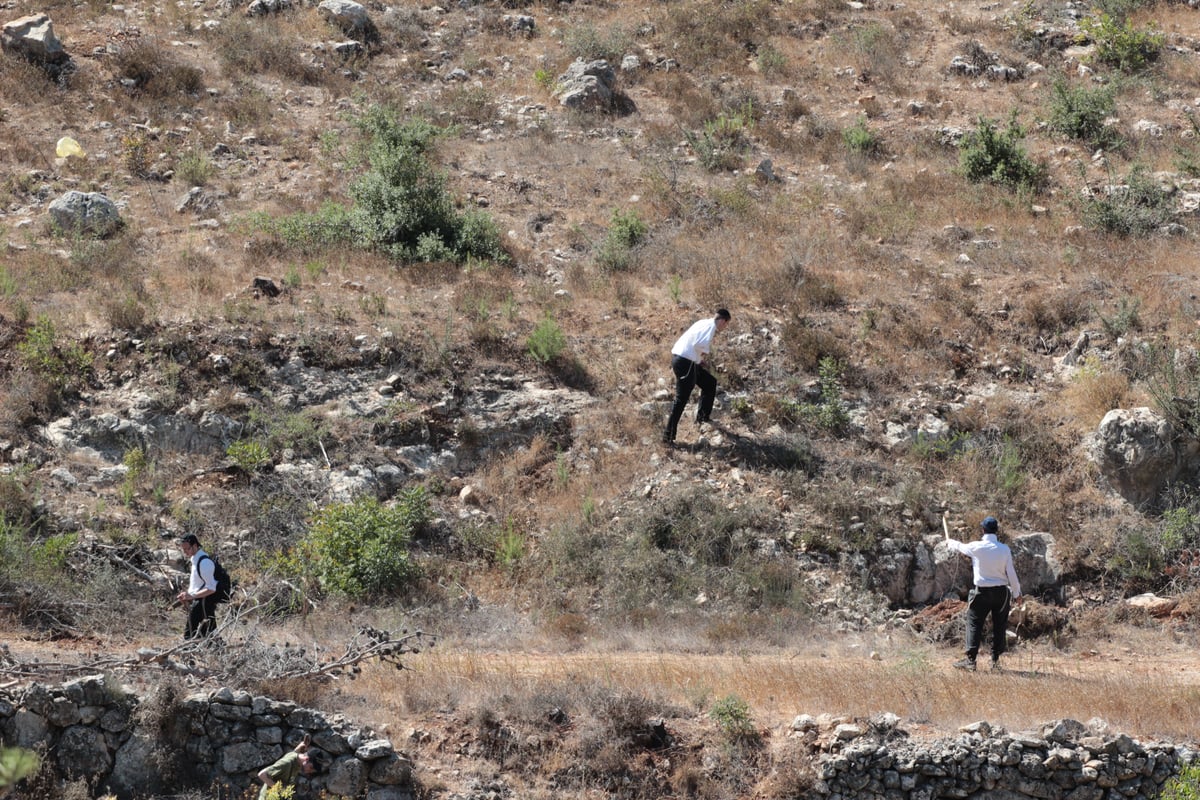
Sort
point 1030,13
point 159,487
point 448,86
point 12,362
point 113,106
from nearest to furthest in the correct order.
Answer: point 159,487 → point 12,362 → point 113,106 → point 448,86 → point 1030,13

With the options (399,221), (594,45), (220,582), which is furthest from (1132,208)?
(220,582)

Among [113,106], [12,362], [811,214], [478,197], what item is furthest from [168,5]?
[811,214]

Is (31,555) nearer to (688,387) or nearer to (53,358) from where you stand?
(53,358)

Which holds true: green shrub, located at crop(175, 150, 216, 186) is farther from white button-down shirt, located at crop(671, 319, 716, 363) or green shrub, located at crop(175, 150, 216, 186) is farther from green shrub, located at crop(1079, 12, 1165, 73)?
green shrub, located at crop(1079, 12, 1165, 73)

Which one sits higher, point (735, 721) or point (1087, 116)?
point (1087, 116)

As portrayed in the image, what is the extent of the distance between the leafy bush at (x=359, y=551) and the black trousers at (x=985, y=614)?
484cm

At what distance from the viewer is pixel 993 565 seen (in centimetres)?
893

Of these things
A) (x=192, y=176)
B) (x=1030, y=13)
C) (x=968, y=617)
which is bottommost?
(x=968, y=617)

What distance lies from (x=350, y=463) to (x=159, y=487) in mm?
1834

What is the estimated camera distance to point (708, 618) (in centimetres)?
1009

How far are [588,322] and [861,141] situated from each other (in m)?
6.65

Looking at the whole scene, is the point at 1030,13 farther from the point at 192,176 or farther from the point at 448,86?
the point at 192,176

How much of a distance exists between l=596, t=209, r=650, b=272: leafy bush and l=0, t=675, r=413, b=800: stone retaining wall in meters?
8.46

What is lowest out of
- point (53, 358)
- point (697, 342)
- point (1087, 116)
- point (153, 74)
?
point (53, 358)
